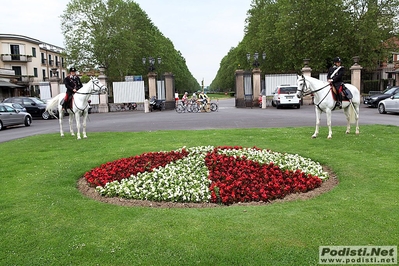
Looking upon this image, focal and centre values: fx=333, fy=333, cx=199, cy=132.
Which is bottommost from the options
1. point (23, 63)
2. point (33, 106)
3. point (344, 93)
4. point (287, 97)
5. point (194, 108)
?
point (194, 108)

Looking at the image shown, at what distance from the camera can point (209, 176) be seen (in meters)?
7.25

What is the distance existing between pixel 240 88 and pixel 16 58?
49.3 meters

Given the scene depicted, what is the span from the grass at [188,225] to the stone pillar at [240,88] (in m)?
25.3

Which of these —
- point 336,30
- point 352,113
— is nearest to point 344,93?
point 352,113

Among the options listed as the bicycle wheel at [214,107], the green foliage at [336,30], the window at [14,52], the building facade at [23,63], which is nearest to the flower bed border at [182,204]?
the bicycle wheel at [214,107]

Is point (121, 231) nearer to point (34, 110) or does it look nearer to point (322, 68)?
point (34, 110)

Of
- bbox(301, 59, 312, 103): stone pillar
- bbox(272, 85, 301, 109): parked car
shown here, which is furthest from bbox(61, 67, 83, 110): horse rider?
bbox(301, 59, 312, 103): stone pillar

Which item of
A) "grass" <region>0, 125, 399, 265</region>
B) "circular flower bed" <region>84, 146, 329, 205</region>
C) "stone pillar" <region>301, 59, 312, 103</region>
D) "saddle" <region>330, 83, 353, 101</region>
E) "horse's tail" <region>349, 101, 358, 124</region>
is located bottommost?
"grass" <region>0, 125, 399, 265</region>

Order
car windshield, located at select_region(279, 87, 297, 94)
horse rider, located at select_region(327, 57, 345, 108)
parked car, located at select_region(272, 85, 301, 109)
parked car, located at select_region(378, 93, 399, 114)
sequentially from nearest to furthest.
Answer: horse rider, located at select_region(327, 57, 345, 108)
parked car, located at select_region(378, 93, 399, 114)
parked car, located at select_region(272, 85, 301, 109)
car windshield, located at select_region(279, 87, 297, 94)

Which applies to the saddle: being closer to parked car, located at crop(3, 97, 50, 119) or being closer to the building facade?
parked car, located at crop(3, 97, 50, 119)

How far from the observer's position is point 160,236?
4.57 m

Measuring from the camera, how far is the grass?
4.11 m

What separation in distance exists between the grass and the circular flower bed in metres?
0.53

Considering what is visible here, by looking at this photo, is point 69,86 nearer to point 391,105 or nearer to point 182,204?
point 182,204
